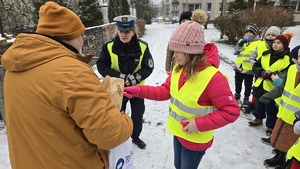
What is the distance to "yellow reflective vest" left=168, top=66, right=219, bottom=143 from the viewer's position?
1778 millimetres

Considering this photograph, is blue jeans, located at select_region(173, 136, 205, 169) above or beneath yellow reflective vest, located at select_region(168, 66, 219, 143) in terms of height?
beneath

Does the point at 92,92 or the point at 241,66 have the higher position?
the point at 92,92

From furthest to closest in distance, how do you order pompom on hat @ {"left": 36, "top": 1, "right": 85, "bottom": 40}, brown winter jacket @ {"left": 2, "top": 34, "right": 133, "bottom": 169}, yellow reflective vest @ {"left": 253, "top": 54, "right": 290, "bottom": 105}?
yellow reflective vest @ {"left": 253, "top": 54, "right": 290, "bottom": 105}, pompom on hat @ {"left": 36, "top": 1, "right": 85, "bottom": 40}, brown winter jacket @ {"left": 2, "top": 34, "right": 133, "bottom": 169}

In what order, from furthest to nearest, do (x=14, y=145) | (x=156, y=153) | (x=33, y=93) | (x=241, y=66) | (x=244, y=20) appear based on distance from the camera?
(x=244, y=20) < (x=241, y=66) < (x=156, y=153) < (x=14, y=145) < (x=33, y=93)

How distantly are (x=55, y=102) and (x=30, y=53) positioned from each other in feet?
0.91

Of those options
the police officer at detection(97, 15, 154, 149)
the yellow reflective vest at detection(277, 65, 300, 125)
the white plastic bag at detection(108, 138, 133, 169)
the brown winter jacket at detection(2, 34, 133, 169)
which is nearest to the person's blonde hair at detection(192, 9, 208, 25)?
the police officer at detection(97, 15, 154, 149)

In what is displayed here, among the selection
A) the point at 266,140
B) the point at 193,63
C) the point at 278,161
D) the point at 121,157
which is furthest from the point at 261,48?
the point at 121,157

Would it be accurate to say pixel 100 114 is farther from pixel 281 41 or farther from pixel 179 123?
pixel 281 41

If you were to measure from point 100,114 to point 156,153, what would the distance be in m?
2.38

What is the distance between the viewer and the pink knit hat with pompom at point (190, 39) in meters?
1.74

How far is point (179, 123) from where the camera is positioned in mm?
2004

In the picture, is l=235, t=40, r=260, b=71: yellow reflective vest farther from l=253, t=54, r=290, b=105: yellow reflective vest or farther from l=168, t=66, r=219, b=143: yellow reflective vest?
l=168, t=66, r=219, b=143: yellow reflective vest

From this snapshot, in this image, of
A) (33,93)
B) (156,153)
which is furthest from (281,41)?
(33,93)

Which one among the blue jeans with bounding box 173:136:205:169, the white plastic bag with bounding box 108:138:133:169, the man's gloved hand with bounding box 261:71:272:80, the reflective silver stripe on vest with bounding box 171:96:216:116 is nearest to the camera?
the white plastic bag with bounding box 108:138:133:169
